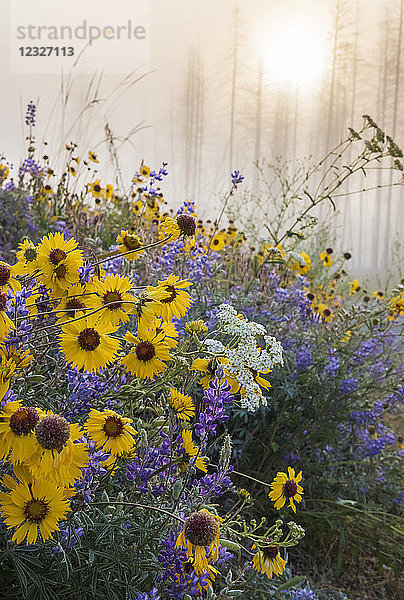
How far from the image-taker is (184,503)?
89 centimetres

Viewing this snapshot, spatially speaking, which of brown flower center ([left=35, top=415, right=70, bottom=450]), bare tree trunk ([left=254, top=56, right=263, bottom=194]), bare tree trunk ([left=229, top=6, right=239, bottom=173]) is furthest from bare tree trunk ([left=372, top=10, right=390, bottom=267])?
brown flower center ([left=35, top=415, right=70, bottom=450])

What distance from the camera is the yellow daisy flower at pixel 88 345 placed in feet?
2.29

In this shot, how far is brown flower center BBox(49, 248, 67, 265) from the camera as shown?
30.6 inches

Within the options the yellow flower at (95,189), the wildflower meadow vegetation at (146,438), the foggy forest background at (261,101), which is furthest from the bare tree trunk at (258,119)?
the wildflower meadow vegetation at (146,438)

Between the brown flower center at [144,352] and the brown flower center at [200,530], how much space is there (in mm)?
219

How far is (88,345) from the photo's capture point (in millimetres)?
→ 701

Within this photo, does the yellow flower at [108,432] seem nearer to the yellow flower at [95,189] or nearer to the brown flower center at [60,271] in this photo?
the brown flower center at [60,271]

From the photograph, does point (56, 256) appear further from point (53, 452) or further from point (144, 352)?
point (53, 452)

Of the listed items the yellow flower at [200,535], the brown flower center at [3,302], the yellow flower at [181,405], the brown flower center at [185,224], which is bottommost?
the yellow flower at [200,535]

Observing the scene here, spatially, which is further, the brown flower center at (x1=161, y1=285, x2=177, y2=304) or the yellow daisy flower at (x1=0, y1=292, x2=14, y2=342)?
the brown flower center at (x1=161, y1=285, x2=177, y2=304)

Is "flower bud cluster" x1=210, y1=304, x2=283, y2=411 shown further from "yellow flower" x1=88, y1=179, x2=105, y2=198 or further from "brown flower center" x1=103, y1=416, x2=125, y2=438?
"yellow flower" x1=88, y1=179, x2=105, y2=198

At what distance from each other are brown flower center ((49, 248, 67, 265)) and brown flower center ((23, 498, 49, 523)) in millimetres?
312

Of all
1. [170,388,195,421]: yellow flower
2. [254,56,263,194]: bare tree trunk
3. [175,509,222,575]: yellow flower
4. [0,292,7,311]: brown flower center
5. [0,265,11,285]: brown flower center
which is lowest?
[175,509,222,575]: yellow flower

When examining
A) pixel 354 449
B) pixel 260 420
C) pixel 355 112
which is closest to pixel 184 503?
pixel 260 420
